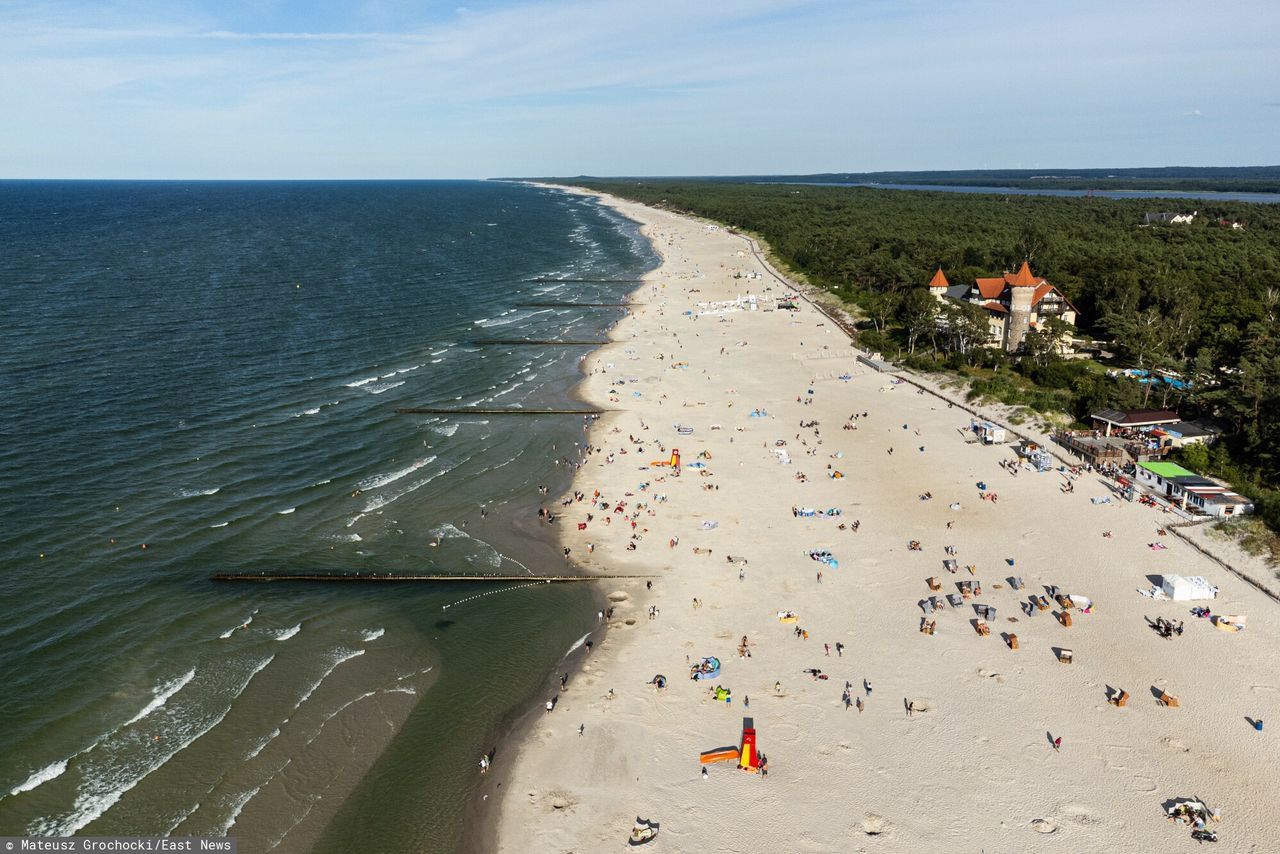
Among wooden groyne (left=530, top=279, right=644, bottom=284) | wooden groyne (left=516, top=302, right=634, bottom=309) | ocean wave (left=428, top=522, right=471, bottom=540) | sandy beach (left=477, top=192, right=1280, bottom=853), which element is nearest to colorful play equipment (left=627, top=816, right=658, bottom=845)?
sandy beach (left=477, top=192, right=1280, bottom=853)

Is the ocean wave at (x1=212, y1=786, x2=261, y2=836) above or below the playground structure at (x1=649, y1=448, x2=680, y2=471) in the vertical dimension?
below

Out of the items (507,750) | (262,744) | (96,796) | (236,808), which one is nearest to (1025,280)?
(507,750)

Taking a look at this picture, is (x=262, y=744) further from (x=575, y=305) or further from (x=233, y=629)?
(x=575, y=305)

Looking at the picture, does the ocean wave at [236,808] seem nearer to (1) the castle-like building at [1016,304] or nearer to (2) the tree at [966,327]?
(2) the tree at [966,327]

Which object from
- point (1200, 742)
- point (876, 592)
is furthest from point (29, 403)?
point (1200, 742)

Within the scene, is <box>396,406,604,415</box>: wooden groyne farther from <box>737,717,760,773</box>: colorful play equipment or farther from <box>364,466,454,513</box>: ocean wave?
<box>737,717,760,773</box>: colorful play equipment

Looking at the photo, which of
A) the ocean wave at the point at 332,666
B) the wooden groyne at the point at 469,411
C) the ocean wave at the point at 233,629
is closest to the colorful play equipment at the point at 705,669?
the ocean wave at the point at 332,666
